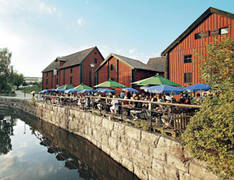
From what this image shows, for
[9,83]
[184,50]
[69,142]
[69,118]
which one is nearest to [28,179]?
[69,142]

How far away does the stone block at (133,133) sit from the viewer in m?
5.88

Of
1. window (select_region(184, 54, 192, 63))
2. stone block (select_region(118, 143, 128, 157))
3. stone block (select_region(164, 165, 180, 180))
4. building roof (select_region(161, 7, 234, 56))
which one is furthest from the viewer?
window (select_region(184, 54, 192, 63))

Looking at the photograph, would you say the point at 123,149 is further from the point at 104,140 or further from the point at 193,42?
the point at 193,42

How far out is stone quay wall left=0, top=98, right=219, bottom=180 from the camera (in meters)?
4.10

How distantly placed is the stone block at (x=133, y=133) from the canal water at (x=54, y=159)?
158 cm

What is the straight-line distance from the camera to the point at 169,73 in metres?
14.8

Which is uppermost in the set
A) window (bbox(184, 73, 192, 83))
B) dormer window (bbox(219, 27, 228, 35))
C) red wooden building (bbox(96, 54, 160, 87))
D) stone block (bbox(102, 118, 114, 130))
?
dormer window (bbox(219, 27, 228, 35))

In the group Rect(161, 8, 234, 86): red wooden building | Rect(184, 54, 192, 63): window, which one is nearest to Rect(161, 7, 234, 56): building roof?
Rect(161, 8, 234, 86): red wooden building

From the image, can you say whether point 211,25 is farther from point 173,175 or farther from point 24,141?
point 24,141

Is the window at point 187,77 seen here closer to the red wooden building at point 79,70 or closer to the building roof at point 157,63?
the building roof at point 157,63

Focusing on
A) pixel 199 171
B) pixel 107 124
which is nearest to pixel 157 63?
pixel 107 124

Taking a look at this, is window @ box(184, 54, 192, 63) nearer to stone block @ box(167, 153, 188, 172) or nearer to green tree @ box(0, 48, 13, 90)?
stone block @ box(167, 153, 188, 172)

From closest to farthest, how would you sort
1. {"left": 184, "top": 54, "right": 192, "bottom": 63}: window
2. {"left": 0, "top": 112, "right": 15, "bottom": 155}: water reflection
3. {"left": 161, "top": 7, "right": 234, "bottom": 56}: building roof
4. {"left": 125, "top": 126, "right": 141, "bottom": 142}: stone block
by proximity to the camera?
{"left": 125, "top": 126, "right": 141, "bottom": 142}: stone block < {"left": 0, "top": 112, "right": 15, "bottom": 155}: water reflection < {"left": 161, "top": 7, "right": 234, "bottom": 56}: building roof < {"left": 184, "top": 54, "right": 192, "bottom": 63}: window

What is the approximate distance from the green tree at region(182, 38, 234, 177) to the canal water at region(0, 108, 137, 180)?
3.53 m
